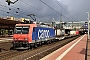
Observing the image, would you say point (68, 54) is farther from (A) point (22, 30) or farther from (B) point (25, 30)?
(A) point (22, 30)

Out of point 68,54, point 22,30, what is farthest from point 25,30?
point 68,54

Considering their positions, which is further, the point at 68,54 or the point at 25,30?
the point at 25,30

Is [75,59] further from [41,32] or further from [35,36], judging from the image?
[41,32]

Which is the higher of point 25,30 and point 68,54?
point 25,30

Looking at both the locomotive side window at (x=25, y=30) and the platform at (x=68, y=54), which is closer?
the platform at (x=68, y=54)

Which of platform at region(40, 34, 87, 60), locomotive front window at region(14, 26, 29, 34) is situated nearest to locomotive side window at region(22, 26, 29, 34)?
locomotive front window at region(14, 26, 29, 34)

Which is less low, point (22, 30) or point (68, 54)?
point (22, 30)

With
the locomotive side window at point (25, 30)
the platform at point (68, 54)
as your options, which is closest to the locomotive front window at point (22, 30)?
the locomotive side window at point (25, 30)

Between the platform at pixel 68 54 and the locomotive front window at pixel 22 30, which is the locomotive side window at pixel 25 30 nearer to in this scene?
the locomotive front window at pixel 22 30

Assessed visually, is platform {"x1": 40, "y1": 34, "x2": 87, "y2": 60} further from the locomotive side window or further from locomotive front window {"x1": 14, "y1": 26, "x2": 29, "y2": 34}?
locomotive front window {"x1": 14, "y1": 26, "x2": 29, "y2": 34}

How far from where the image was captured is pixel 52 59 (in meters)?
12.0

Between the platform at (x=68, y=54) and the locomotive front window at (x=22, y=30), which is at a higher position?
the locomotive front window at (x=22, y=30)

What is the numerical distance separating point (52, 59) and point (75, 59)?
160cm

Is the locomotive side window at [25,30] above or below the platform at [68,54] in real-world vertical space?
above
